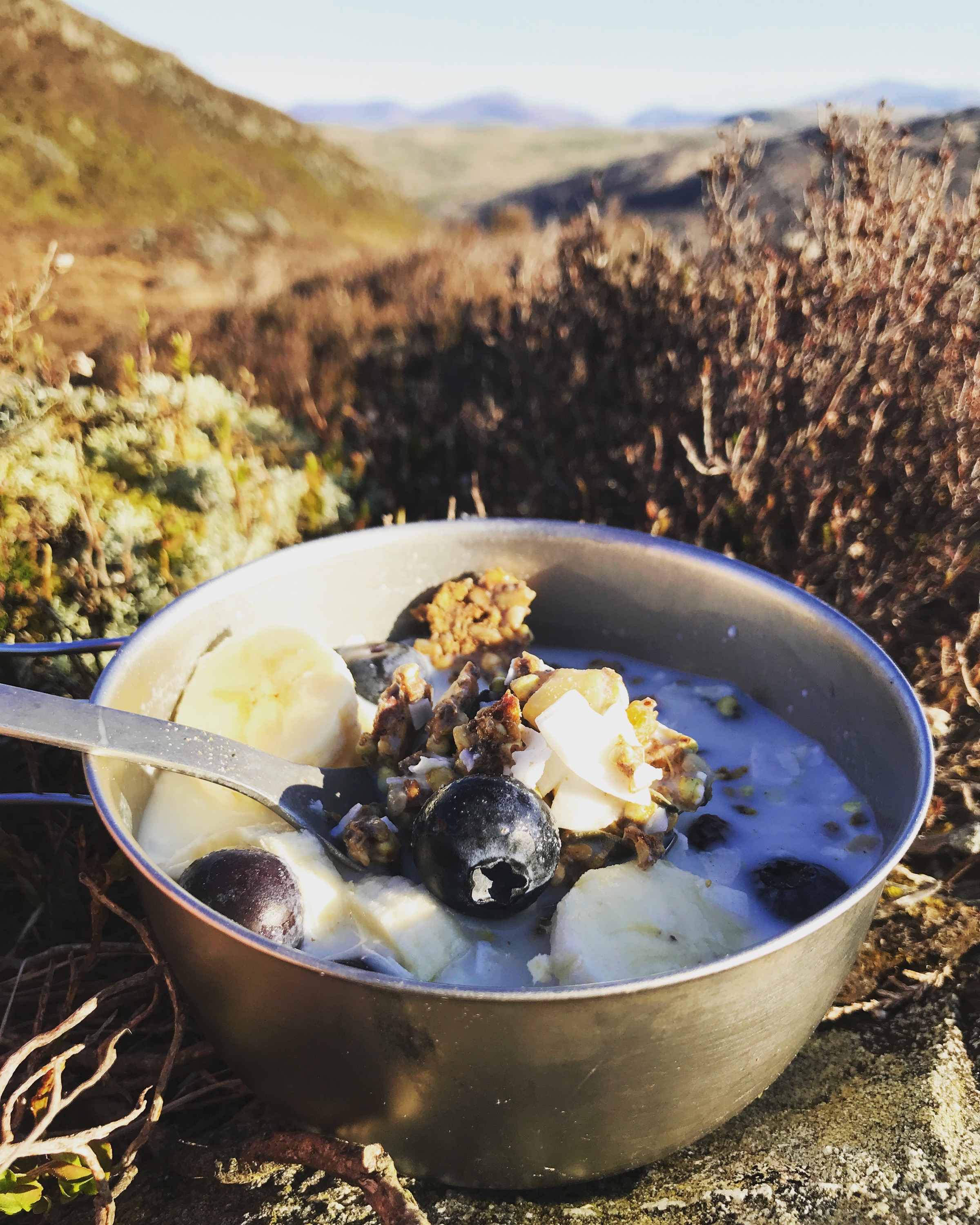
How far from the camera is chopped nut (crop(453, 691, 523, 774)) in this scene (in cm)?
158

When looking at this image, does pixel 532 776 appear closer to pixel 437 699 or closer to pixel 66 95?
pixel 437 699

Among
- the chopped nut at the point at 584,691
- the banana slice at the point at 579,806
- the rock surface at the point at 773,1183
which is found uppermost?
the chopped nut at the point at 584,691

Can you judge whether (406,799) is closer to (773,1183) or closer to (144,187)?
(773,1183)

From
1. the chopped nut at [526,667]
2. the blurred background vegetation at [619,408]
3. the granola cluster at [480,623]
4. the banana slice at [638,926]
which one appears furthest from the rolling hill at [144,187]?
the banana slice at [638,926]

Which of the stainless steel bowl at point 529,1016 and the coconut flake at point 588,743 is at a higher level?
the coconut flake at point 588,743

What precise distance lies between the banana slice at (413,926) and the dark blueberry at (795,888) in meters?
0.54

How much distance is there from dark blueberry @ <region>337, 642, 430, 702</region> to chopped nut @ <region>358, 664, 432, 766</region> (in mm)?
184

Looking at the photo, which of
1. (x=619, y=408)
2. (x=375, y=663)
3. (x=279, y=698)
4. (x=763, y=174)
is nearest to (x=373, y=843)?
(x=279, y=698)

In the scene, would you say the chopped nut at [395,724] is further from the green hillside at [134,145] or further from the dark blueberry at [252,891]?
the green hillside at [134,145]

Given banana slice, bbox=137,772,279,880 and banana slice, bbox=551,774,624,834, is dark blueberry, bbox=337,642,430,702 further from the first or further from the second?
banana slice, bbox=551,774,624,834

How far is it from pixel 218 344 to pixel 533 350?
9.16 feet

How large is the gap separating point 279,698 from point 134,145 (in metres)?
11.0

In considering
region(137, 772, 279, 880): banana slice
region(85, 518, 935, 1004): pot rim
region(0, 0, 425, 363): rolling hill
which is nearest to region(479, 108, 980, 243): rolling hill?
region(85, 518, 935, 1004): pot rim

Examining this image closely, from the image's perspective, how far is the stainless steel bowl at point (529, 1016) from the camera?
1.10 meters
